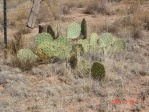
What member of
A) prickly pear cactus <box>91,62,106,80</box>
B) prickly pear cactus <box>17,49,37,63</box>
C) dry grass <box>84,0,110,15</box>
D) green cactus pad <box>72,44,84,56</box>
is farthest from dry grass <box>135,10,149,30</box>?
prickly pear cactus <box>17,49,37,63</box>

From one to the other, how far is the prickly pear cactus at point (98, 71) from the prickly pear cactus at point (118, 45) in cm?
160

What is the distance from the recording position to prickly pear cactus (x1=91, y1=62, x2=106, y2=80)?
7.67 m

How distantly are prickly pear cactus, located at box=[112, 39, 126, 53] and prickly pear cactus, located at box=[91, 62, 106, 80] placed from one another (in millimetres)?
1597

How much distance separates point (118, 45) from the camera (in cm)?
930

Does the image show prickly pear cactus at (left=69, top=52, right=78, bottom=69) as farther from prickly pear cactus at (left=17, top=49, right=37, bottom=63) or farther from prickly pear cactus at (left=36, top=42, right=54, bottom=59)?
prickly pear cactus at (left=17, top=49, right=37, bottom=63)

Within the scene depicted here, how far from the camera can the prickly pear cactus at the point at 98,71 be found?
7672mm

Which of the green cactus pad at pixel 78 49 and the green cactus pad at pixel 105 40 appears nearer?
the green cactus pad at pixel 78 49

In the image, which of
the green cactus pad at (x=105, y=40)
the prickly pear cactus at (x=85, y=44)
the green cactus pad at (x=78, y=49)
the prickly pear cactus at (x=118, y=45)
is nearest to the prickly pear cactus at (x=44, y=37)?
the green cactus pad at (x=78, y=49)

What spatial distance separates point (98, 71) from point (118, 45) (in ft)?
5.95

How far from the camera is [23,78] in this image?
25.8ft

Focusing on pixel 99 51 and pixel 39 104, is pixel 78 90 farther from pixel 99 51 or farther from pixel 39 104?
pixel 99 51

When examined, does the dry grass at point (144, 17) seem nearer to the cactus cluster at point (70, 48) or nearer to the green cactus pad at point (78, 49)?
the cactus cluster at point (70, 48)

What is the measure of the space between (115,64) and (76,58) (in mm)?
908

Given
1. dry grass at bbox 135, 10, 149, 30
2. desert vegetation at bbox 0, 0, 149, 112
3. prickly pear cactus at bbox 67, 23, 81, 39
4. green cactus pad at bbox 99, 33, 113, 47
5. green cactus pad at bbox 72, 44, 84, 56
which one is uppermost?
dry grass at bbox 135, 10, 149, 30
